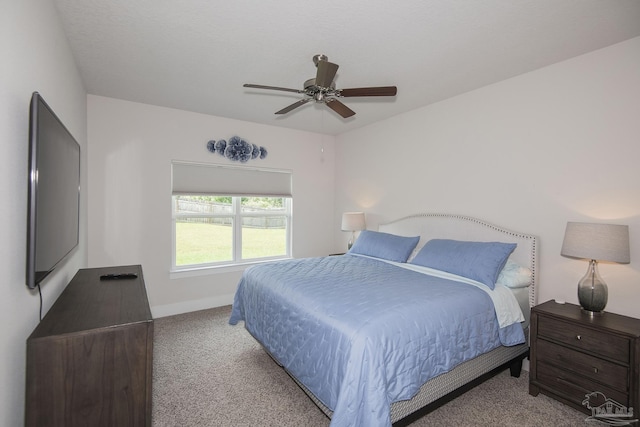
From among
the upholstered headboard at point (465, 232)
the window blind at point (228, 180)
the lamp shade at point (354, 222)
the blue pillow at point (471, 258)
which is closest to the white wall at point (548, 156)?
the upholstered headboard at point (465, 232)

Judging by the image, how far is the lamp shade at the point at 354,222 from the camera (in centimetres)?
437

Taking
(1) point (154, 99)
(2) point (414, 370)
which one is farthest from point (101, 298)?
(1) point (154, 99)

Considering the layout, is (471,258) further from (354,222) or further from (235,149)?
(235,149)

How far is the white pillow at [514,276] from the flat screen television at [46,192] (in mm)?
3012

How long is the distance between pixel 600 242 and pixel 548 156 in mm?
922

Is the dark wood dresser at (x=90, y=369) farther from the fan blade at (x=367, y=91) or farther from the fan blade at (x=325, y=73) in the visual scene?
the fan blade at (x=367, y=91)

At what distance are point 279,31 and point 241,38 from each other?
1.00 feet

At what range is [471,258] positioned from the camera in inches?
106

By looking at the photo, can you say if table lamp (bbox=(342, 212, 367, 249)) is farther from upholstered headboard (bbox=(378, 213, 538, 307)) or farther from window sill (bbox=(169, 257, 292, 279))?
window sill (bbox=(169, 257, 292, 279))

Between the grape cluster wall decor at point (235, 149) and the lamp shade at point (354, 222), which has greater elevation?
the grape cluster wall decor at point (235, 149)

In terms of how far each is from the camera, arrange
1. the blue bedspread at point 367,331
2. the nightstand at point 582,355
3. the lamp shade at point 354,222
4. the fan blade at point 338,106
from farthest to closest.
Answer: the lamp shade at point 354,222 → the fan blade at point 338,106 → the nightstand at point 582,355 → the blue bedspread at point 367,331

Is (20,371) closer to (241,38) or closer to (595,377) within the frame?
(241,38)

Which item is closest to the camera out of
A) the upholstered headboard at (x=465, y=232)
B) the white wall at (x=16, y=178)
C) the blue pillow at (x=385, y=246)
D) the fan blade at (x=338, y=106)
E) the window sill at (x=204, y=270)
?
the white wall at (x=16, y=178)

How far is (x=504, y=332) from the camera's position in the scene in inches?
91.0
